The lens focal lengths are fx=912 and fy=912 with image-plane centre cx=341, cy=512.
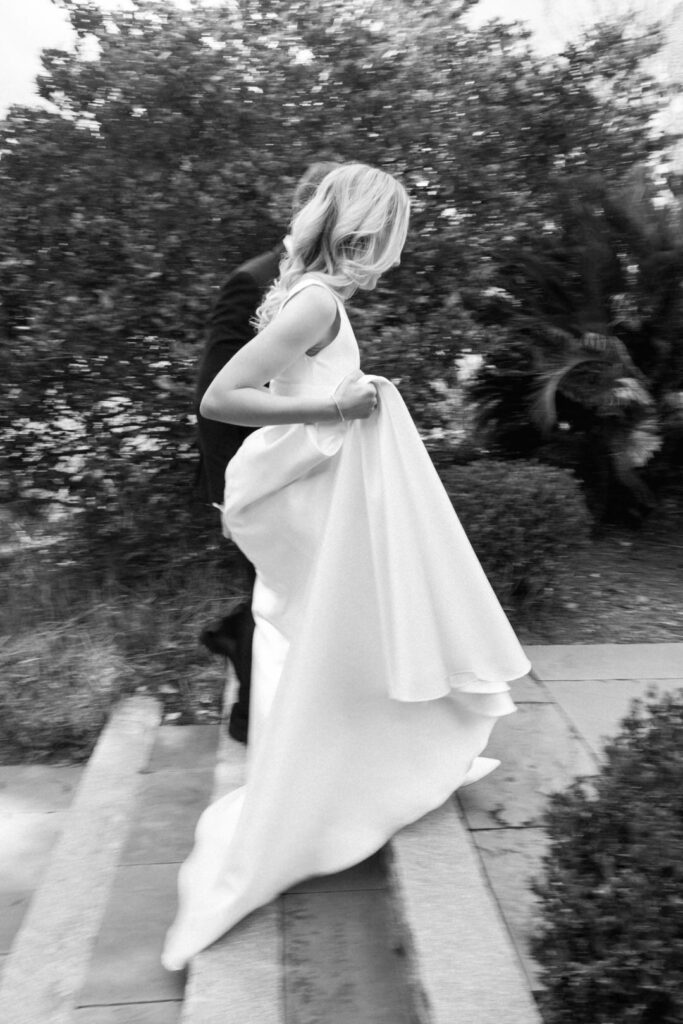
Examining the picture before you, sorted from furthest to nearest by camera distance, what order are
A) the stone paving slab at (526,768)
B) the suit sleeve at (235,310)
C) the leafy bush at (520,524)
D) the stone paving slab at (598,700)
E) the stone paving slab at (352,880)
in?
the leafy bush at (520,524) < the stone paving slab at (598,700) < the suit sleeve at (235,310) < the stone paving slab at (526,768) < the stone paving slab at (352,880)

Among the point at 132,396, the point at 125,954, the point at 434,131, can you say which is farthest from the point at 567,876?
the point at 434,131

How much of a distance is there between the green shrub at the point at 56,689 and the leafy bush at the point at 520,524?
6.12ft

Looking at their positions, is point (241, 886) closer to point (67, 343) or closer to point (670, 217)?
point (67, 343)

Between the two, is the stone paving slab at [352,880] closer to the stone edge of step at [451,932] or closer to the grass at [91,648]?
the stone edge of step at [451,932]

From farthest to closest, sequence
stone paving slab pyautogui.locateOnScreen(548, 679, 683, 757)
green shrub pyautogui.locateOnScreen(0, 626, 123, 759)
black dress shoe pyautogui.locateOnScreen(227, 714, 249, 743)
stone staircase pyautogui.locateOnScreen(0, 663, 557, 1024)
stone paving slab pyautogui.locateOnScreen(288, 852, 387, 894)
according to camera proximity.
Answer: green shrub pyautogui.locateOnScreen(0, 626, 123, 759) → stone paving slab pyautogui.locateOnScreen(548, 679, 683, 757) → black dress shoe pyautogui.locateOnScreen(227, 714, 249, 743) → stone paving slab pyautogui.locateOnScreen(288, 852, 387, 894) → stone staircase pyautogui.locateOnScreen(0, 663, 557, 1024)

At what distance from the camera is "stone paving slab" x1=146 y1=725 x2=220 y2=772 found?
3434 mm

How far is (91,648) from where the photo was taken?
4484 mm

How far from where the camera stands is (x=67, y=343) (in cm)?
498

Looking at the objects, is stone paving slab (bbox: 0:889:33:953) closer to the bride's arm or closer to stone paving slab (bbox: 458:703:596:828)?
stone paving slab (bbox: 458:703:596:828)

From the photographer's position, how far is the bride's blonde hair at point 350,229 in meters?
2.32

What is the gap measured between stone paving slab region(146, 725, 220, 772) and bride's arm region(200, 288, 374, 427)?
165 centimetres

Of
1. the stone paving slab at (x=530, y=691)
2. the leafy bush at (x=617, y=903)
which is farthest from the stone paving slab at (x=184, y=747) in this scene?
the leafy bush at (x=617, y=903)

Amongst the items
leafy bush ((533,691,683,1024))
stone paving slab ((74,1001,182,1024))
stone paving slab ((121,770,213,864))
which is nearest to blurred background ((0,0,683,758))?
stone paving slab ((121,770,213,864))

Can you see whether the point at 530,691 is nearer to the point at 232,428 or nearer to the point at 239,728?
the point at 239,728
